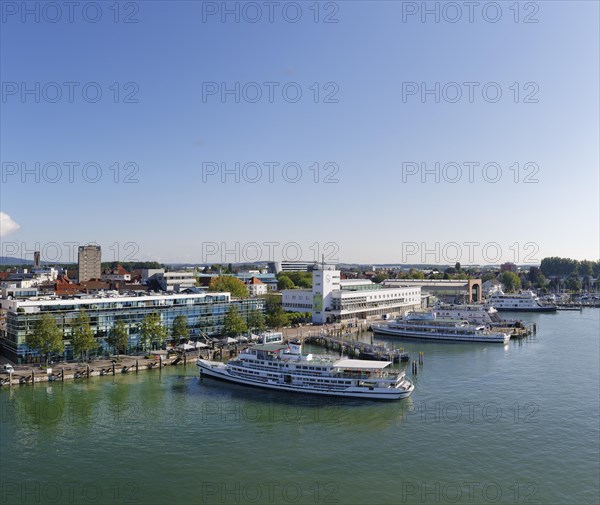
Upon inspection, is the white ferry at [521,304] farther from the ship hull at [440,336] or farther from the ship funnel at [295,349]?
the ship funnel at [295,349]

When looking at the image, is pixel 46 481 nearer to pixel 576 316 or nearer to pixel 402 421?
pixel 402 421

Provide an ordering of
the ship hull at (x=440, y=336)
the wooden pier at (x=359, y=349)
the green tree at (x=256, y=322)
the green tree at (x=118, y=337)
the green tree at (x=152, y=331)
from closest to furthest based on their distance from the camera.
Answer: the green tree at (x=118, y=337) → the green tree at (x=152, y=331) → the wooden pier at (x=359, y=349) → the green tree at (x=256, y=322) → the ship hull at (x=440, y=336)

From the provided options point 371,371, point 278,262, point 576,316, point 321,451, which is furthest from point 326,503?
point 278,262

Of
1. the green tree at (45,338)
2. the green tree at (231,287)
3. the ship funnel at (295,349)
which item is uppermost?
the green tree at (231,287)

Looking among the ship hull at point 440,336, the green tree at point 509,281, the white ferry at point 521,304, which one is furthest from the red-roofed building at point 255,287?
the green tree at point 509,281

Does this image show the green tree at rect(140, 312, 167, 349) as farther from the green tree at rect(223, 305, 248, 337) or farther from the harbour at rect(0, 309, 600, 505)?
the green tree at rect(223, 305, 248, 337)

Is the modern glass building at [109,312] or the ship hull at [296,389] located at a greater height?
the modern glass building at [109,312]

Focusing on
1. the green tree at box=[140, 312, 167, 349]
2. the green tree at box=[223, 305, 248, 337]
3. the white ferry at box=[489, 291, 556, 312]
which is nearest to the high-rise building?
the green tree at box=[223, 305, 248, 337]
